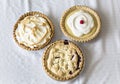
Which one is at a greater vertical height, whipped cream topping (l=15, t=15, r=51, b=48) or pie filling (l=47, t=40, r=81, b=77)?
whipped cream topping (l=15, t=15, r=51, b=48)

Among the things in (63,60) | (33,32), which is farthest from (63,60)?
(33,32)

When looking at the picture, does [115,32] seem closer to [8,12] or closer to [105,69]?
[105,69]

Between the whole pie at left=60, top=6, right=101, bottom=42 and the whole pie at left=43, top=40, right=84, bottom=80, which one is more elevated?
the whole pie at left=60, top=6, right=101, bottom=42

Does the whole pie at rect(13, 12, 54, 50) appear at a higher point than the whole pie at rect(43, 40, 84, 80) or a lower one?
higher

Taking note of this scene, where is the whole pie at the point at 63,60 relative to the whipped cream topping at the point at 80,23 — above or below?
below

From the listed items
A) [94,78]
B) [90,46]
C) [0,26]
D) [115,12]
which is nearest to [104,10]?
[115,12]

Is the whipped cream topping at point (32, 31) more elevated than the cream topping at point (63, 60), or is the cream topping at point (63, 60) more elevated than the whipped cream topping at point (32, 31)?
the whipped cream topping at point (32, 31)
